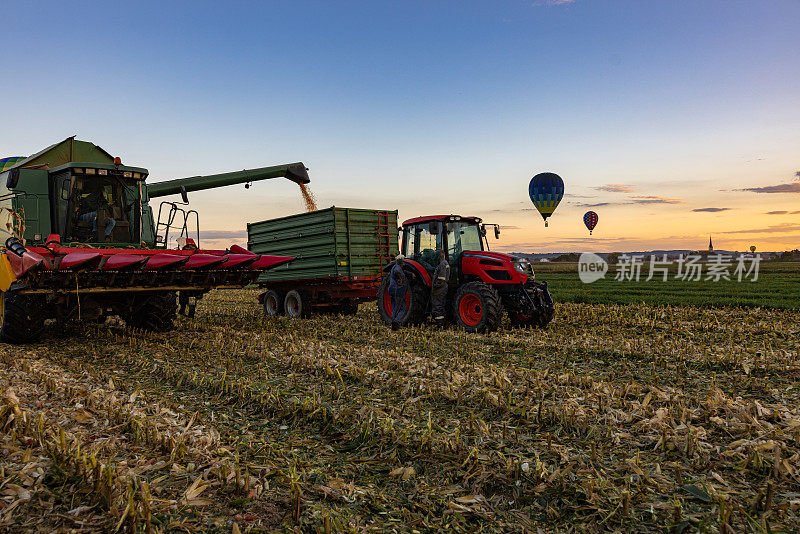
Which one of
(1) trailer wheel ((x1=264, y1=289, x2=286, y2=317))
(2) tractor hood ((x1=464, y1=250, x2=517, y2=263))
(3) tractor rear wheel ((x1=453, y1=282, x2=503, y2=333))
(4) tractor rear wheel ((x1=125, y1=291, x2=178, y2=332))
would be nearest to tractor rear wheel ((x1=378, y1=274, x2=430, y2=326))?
(3) tractor rear wheel ((x1=453, y1=282, x2=503, y2=333))

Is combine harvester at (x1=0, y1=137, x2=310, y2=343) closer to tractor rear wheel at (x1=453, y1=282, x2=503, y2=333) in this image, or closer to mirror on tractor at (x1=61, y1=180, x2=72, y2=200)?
mirror on tractor at (x1=61, y1=180, x2=72, y2=200)

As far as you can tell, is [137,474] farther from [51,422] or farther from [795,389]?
[795,389]

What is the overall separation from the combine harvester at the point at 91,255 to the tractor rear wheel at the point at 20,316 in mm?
14

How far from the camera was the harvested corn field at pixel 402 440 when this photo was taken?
10.6 feet

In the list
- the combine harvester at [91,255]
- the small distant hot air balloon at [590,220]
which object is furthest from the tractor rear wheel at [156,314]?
the small distant hot air balloon at [590,220]

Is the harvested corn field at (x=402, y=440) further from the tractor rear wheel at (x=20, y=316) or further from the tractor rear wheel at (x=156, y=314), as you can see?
the tractor rear wheel at (x=156, y=314)

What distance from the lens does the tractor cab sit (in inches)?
440

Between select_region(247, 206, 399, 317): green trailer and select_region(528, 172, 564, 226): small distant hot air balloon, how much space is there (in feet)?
49.8

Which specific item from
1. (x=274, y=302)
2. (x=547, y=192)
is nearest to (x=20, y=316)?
(x=274, y=302)

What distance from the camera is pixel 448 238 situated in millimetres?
11203

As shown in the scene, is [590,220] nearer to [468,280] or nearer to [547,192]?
[547,192]

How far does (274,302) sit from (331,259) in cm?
298

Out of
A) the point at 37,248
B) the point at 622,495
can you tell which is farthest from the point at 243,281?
the point at 622,495

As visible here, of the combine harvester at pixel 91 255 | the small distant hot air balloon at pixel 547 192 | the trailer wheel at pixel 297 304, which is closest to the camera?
the combine harvester at pixel 91 255
